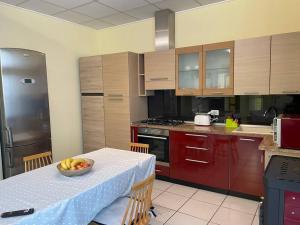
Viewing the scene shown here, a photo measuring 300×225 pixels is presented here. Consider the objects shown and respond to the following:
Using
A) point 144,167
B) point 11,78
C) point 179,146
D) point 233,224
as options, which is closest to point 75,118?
point 11,78

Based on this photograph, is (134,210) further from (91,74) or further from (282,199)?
(91,74)

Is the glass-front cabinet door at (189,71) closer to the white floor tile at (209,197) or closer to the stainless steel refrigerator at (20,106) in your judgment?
the white floor tile at (209,197)

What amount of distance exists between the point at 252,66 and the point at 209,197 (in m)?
1.73

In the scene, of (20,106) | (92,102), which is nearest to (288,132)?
(92,102)

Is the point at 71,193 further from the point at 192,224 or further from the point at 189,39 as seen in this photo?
the point at 189,39

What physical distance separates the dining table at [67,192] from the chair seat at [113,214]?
80 mm

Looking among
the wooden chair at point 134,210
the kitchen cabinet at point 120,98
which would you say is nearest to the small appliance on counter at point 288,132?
the wooden chair at point 134,210

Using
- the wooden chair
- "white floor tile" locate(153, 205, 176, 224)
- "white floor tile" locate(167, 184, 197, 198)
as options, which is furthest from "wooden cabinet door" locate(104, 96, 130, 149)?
the wooden chair

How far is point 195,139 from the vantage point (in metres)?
3.01

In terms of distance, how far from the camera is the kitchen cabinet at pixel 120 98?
11.5ft

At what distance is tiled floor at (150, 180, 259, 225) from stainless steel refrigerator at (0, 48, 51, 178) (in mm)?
1843

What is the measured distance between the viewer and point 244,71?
2.81 metres

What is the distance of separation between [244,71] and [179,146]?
1.30 meters

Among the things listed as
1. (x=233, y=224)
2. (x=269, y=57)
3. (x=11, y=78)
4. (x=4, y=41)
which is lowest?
(x=233, y=224)
